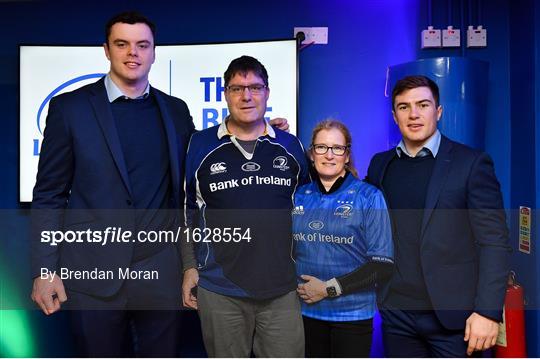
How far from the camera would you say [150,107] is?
170 cm

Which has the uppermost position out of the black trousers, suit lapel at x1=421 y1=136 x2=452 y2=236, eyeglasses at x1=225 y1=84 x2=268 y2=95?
eyeglasses at x1=225 y1=84 x2=268 y2=95

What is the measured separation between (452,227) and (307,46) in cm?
110

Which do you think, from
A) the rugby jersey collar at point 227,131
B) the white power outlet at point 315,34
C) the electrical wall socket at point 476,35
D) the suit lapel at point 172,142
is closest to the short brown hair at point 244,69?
the rugby jersey collar at point 227,131

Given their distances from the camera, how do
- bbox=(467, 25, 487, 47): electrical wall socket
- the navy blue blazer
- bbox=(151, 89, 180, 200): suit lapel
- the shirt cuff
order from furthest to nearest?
bbox=(467, 25, 487, 47): electrical wall socket
bbox=(151, 89, 180, 200): suit lapel
the shirt cuff
the navy blue blazer

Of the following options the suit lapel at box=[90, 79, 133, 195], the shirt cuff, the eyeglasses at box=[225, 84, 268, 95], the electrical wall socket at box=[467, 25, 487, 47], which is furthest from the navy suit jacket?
the electrical wall socket at box=[467, 25, 487, 47]

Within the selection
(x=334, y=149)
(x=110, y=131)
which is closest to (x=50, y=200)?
(x=110, y=131)

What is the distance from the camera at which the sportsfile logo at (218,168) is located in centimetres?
164

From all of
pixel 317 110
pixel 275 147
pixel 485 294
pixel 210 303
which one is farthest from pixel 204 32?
pixel 485 294

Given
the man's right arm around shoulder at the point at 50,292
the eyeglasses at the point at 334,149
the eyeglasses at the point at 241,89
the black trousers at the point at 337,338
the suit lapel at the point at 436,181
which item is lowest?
the black trousers at the point at 337,338

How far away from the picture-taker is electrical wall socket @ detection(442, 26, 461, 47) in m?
2.11

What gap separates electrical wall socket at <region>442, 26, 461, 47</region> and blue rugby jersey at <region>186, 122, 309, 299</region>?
37.7 inches

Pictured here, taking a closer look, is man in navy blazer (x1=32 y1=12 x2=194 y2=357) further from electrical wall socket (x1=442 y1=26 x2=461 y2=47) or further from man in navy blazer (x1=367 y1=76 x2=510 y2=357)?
electrical wall socket (x1=442 y1=26 x2=461 y2=47)

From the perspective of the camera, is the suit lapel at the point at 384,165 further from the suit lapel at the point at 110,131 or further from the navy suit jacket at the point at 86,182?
the suit lapel at the point at 110,131

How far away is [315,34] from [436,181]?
3.29ft
